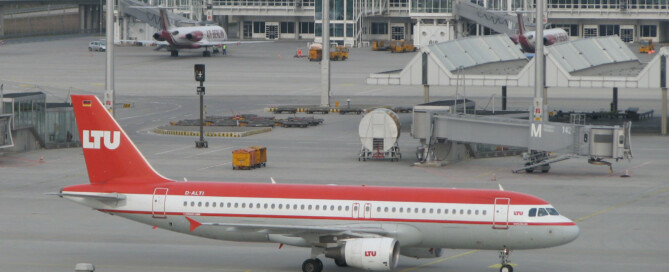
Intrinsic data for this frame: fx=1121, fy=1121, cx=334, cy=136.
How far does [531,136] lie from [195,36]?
4293 inches

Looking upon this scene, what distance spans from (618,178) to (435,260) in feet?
93.4

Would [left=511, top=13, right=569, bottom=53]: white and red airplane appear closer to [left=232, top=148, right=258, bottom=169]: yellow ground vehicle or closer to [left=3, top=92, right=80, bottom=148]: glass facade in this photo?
[left=3, top=92, right=80, bottom=148]: glass facade

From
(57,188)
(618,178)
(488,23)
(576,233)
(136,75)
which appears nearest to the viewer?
(576,233)

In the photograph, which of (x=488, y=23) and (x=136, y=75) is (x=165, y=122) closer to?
(x=136, y=75)

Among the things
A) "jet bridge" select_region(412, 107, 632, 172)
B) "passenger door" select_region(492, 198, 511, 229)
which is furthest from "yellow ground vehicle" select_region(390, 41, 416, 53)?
"passenger door" select_region(492, 198, 511, 229)

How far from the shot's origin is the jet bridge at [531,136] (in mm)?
68688

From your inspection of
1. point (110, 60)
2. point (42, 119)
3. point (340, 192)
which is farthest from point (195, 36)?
point (340, 192)

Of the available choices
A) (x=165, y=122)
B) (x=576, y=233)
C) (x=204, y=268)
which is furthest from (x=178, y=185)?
(x=165, y=122)

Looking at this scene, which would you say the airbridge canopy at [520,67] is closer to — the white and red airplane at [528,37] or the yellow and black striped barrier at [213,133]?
the yellow and black striped barrier at [213,133]

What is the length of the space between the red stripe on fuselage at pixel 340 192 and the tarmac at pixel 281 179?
123 inches

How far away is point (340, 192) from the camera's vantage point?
4209cm

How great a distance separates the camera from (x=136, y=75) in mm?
151125

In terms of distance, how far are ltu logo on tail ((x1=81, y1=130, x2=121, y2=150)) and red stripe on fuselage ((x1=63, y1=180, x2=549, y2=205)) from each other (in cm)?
206

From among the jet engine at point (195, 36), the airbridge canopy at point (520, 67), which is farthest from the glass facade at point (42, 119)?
the jet engine at point (195, 36)
